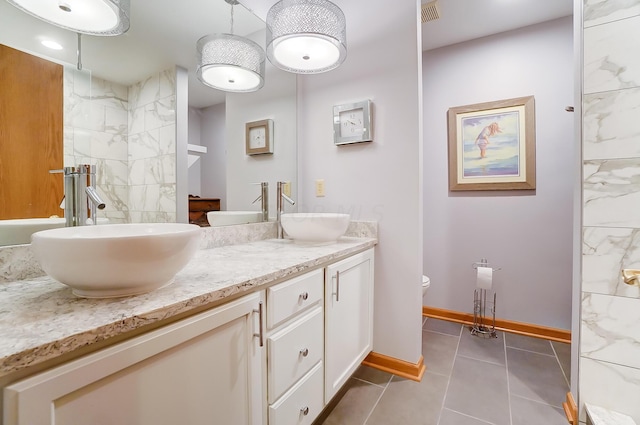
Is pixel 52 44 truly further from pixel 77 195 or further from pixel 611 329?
pixel 611 329

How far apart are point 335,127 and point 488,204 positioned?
4.76 ft

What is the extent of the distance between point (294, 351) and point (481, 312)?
1.92 m

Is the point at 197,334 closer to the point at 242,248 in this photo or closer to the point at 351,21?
the point at 242,248

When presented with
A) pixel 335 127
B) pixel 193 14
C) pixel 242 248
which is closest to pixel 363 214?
pixel 335 127

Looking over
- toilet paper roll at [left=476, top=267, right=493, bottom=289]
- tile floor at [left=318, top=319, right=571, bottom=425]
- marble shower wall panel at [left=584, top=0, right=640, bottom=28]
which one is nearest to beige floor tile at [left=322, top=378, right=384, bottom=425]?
tile floor at [left=318, top=319, right=571, bottom=425]

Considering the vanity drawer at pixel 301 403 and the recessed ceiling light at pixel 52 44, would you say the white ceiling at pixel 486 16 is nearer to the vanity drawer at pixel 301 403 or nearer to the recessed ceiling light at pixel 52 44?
the recessed ceiling light at pixel 52 44

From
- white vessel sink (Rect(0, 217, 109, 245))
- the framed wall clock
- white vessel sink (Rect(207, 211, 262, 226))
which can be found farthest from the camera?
the framed wall clock

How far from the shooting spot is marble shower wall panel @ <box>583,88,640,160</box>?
1.15m

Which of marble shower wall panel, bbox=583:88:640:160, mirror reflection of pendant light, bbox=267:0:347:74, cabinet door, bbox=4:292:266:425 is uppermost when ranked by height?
mirror reflection of pendant light, bbox=267:0:347:74

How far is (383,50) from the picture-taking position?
171 centimetres

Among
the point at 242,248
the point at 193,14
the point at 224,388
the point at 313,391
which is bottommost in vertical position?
the point at 313,391

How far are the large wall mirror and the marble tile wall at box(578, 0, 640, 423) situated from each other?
1692mm

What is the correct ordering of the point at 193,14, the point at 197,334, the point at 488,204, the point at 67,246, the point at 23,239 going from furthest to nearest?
1. the point at 488,204
2. the point at 193,14
3. the point at 23,239
4. the point at 197,334
5. the point at 67,246

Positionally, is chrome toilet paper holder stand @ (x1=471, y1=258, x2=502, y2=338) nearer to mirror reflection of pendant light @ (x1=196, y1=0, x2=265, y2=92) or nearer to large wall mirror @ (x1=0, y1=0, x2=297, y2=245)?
large wall mirror @ (x1=0, y1=0, x2=297, y2=245)
